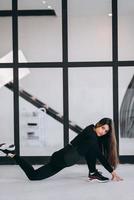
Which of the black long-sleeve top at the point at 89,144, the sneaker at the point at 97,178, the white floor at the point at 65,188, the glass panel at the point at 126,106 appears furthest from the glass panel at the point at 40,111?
the sneaker at the point at 97,178

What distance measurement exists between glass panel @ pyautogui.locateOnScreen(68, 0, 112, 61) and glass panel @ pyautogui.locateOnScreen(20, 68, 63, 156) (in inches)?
27.6

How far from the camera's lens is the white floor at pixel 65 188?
A: 6.62m

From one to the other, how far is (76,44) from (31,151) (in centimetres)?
235

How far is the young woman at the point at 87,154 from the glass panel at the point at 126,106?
6.29 feet

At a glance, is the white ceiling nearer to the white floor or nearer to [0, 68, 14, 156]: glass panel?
[0, 68, 14, 156]: glass panel

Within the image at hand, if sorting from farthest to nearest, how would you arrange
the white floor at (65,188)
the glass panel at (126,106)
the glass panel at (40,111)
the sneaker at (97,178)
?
the glass panel at (40,111), the glass panel at (126,106), the sneaker at (97,178), the white floor at (65,188)

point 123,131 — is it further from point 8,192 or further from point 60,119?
point 8,192

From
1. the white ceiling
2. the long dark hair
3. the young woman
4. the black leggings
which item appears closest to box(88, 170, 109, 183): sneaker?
the young woman

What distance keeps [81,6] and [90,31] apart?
0.54 metres

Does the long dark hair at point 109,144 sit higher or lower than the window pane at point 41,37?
lower

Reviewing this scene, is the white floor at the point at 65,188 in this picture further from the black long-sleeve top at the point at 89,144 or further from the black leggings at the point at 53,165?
the black long-sleeve top at the point at 89,144

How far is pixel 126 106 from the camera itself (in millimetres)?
9602

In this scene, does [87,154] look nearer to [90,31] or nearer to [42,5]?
[90,31]

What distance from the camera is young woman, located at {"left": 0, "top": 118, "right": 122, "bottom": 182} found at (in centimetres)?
764
